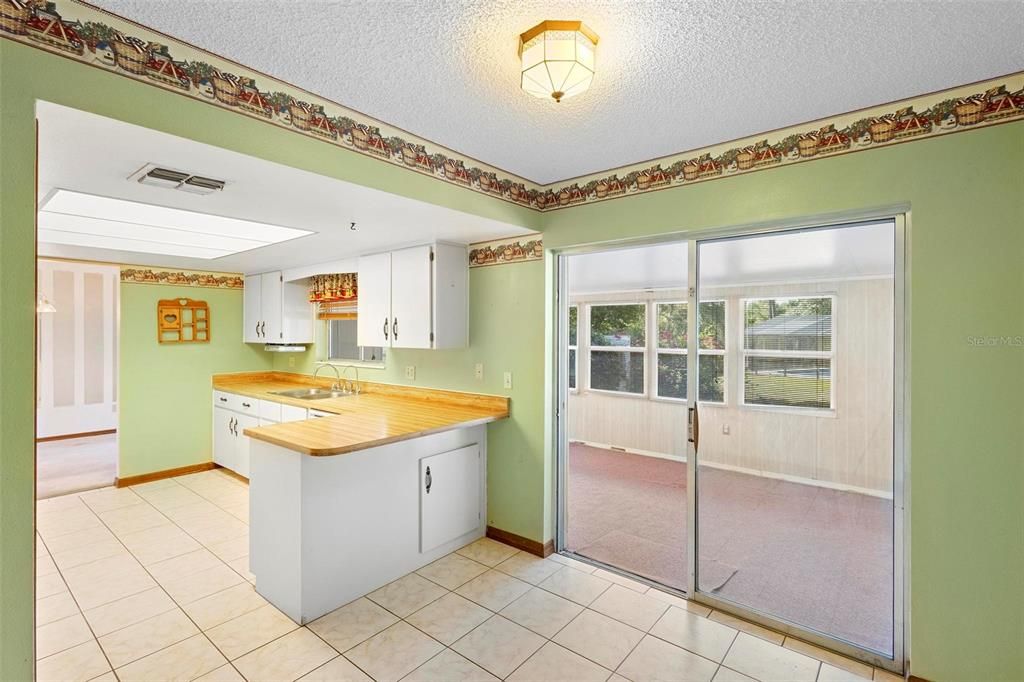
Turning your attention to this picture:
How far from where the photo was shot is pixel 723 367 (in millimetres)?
2604

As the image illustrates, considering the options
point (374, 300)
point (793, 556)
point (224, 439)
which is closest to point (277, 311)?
point (224, 439)

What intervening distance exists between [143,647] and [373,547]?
1086mm

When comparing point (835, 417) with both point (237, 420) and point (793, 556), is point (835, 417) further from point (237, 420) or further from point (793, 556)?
point (237, 420)

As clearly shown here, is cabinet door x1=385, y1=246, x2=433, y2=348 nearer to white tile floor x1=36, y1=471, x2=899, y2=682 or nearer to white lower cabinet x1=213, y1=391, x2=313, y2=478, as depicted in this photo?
white lower cabinet x1=213, y1=391, x2=313, y2=478

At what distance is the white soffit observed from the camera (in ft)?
5.62

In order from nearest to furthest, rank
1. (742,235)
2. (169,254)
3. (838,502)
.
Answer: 1. (838,502)
2. (742,235)
3. (169,254)

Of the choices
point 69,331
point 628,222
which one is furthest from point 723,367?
point 69,331

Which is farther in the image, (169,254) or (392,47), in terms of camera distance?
(169,254)

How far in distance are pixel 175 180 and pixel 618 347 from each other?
2.54m

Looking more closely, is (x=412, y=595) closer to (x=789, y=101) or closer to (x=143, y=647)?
(x=143, y=647)

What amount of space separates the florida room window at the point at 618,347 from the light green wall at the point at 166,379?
414 centimetres

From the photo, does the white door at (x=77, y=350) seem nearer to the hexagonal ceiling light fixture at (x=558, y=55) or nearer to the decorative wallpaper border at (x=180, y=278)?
the decorative wallpaper border at (x=180, y=278)

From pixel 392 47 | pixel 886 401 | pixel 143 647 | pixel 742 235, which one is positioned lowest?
pixel 143 647

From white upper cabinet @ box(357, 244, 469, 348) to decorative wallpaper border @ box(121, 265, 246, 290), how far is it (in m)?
2.44
